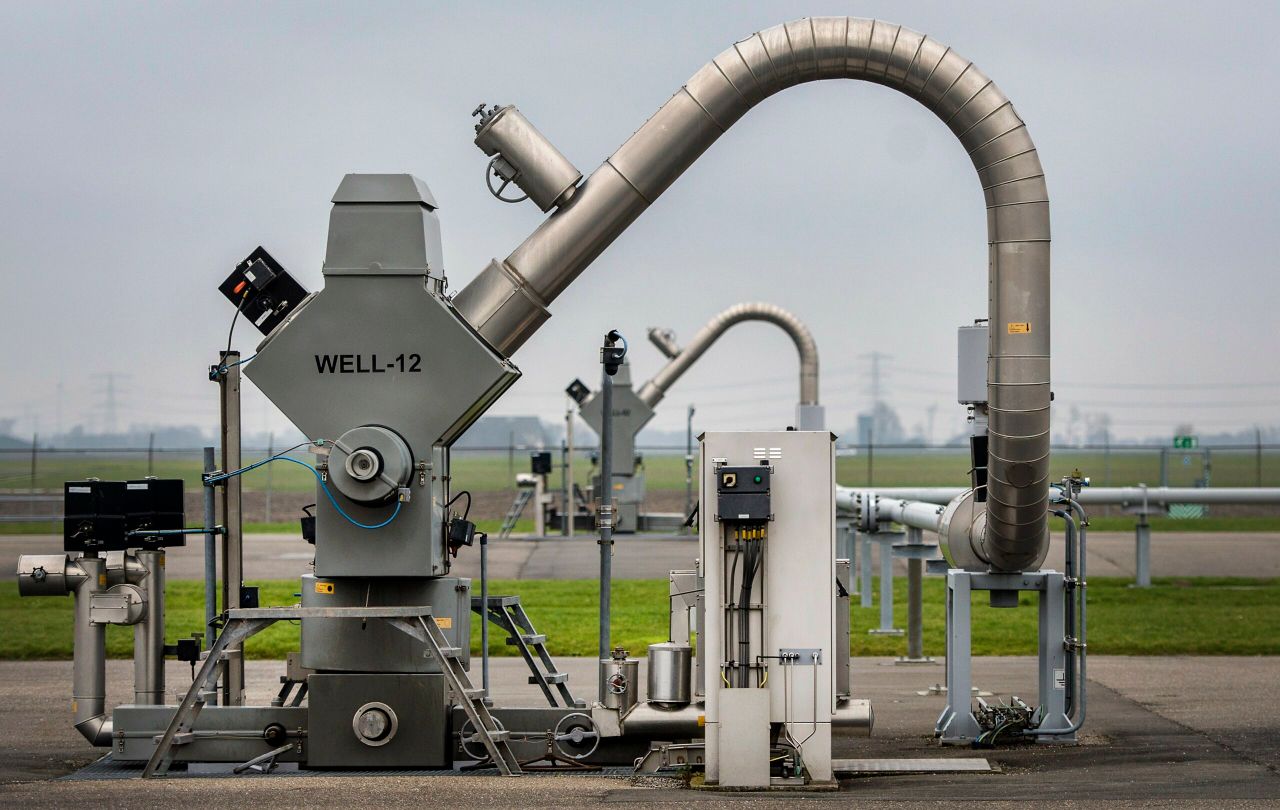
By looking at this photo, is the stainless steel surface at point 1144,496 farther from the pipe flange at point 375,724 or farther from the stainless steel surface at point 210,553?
the stainless steel surface at point 210,553

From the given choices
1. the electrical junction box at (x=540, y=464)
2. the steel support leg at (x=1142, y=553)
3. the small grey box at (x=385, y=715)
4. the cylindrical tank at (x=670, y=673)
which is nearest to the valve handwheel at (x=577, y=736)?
the cylindrical tank at (x=670, y=673)

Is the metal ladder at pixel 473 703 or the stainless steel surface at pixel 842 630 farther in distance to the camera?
the stainless steel surface at pixel 842 630

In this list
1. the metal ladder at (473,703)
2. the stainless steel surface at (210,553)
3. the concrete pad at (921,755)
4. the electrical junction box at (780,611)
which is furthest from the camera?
the stainless steel surface at (210,553)

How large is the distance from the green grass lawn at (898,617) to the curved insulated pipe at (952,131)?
5878 millimetres

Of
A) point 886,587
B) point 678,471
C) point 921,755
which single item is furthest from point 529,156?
point 678,471

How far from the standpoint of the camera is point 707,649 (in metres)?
9.75

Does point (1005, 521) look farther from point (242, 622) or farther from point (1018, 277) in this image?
point (242, 622)

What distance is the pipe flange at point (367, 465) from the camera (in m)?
10.3

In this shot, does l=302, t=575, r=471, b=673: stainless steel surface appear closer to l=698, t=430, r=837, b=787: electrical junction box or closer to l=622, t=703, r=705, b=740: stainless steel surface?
l=622, t=703, r=705, b=740: stainless steel surface

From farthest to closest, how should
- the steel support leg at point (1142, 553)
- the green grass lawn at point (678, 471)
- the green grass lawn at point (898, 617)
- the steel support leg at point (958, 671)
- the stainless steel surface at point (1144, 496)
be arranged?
the green grass lawn at point (678, 471) → the steel support leg at point (1142, 553) → the stainless steel surface at point (1144, 496) → the green grass lawn at point (898, 617) → the steel support leg at point (958, 671)

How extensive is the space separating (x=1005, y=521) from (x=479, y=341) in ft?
13.3

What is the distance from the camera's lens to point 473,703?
33.8 ft

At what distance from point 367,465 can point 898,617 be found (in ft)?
36.3

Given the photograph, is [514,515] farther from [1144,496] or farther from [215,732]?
[215,732]
